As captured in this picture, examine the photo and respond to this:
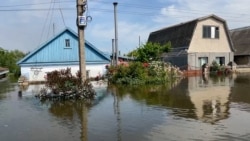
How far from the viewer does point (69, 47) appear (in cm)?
3278

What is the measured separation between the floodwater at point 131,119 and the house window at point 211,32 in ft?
88.4

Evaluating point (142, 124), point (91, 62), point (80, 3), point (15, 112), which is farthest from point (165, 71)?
point (142, 124)

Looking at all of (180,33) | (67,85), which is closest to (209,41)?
(180,33)

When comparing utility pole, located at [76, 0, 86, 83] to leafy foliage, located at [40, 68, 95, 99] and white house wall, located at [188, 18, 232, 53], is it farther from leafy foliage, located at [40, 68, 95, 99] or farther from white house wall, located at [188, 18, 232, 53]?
white house wall, located at [188, 18, 232, 53]

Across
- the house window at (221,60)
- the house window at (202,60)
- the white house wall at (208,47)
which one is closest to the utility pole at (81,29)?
the white house wall at (208,47)

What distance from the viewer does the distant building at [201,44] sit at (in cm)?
4281

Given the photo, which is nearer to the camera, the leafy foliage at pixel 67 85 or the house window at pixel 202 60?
the leafy foliage at pixel 67 85

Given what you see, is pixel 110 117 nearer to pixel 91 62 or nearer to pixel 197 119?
pixel 197 119

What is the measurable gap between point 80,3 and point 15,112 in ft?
22.2

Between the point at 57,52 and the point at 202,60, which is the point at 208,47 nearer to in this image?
the point at 202,60

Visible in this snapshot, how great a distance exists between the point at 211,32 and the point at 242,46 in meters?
8.33

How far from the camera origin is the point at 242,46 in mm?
50188

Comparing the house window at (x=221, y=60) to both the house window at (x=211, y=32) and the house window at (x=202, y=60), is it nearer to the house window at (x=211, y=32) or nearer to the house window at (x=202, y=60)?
the house window at (x=202, y=60)

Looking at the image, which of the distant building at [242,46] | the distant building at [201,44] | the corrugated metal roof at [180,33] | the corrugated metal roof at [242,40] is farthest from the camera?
the corrugated metal roof at [242,40]
